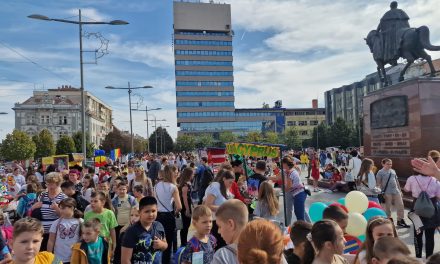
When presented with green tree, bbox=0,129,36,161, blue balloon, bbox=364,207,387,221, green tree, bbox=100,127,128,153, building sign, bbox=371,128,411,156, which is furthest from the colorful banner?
green tree, bbox=100,127,128,153

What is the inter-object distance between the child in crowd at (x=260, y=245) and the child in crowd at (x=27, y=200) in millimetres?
6580

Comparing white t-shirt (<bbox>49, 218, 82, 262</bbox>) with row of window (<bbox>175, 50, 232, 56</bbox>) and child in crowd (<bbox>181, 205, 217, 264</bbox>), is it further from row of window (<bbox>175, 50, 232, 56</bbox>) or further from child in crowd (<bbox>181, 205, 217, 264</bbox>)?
row of window (<bbox>175, 50, 232, 56</bbox>)

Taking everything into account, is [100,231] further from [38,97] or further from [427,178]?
[38,97]

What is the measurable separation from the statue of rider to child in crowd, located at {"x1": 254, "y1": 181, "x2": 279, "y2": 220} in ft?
39.0

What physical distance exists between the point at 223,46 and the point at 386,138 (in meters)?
114

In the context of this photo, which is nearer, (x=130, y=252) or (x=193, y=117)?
(x=130, y=252)

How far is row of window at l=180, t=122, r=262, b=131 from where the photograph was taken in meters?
121

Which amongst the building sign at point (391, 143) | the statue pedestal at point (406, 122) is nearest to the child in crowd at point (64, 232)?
the statue pedestal at point (406, 122)

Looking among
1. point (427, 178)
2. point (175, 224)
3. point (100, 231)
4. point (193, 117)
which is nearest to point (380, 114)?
point (427, 178)

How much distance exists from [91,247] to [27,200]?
3946mm

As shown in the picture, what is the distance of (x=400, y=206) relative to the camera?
875 cm

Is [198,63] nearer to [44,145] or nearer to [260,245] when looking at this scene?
[44,145]

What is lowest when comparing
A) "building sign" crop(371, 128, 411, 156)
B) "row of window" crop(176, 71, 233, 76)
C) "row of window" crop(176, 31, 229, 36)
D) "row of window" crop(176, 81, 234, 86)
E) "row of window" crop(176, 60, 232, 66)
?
"building sign" crop(371, 128, 411, 156)

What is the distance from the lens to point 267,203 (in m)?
5.87
